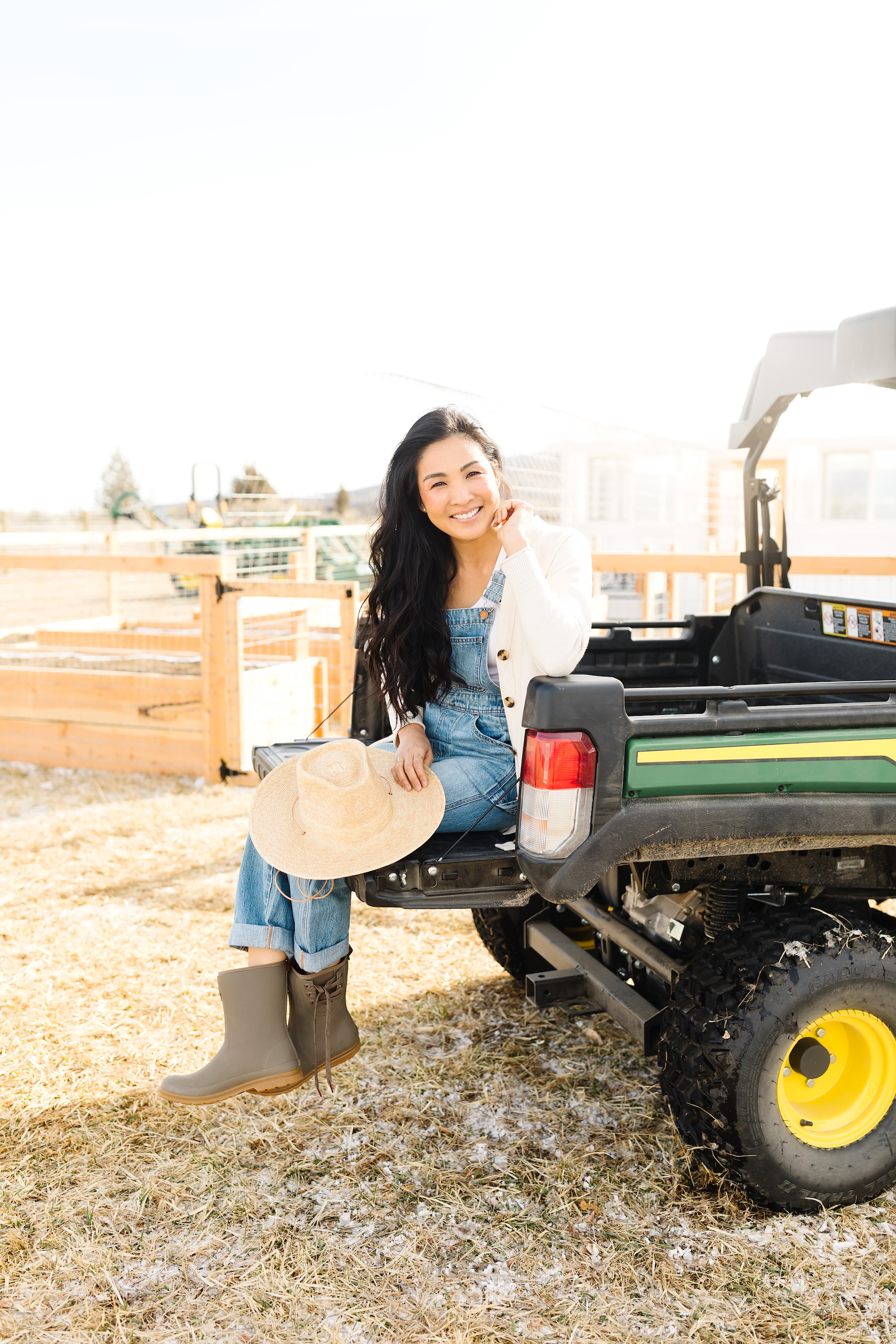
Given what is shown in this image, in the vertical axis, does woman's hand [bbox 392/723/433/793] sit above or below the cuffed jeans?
above

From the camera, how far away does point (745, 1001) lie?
2.36m

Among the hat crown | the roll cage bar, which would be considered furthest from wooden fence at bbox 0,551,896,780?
the hat crown

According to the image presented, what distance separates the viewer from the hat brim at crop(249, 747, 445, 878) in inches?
95.0

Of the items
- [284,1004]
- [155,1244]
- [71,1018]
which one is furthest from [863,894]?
[71,1018]

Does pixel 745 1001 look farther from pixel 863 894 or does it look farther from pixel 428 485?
pixel 428 485

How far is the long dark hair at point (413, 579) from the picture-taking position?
2840mm

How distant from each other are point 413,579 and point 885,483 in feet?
49.7

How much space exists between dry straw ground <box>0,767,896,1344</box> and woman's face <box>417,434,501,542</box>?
5.47ft

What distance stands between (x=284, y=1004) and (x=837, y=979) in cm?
132

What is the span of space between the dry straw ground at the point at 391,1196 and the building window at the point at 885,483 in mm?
14280

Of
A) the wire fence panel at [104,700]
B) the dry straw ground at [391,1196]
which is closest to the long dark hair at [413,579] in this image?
the dry straw ground at [391,1196]

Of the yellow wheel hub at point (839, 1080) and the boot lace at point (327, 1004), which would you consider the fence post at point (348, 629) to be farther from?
the yellow wheel hub at point (839, 1080)

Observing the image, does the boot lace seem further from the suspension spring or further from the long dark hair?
the suspension spring

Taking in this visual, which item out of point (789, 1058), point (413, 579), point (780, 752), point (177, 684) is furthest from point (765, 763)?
point (177, 684)
